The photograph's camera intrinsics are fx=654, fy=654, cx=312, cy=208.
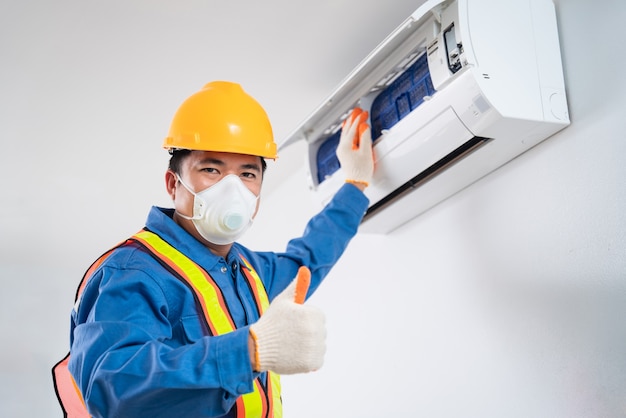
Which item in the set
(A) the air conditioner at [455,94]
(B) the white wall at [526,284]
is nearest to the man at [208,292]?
(A) the air conditioner at [455,94]

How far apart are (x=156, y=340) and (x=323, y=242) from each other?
0.81m

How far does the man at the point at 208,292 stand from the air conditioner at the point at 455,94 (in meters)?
0.11

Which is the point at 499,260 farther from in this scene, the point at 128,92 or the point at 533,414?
the point at 128,92

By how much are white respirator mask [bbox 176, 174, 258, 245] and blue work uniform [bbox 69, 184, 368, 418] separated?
0.05m

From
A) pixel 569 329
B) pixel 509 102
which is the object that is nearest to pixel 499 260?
pixel 569 329

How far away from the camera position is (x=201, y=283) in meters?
1.44

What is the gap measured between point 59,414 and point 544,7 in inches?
140

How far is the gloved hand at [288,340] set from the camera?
115 centimetres

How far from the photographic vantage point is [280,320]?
45.8 inches

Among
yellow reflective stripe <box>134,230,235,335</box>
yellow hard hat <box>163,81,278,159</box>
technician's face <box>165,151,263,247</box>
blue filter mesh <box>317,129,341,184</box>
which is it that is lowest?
yellow reflective stripe <box>134,230,235,335</box>

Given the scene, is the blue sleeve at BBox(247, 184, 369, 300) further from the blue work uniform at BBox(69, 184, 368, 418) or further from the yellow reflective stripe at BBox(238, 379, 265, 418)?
the yellow reflective stripe at BBox(238, 379, 265, 418)

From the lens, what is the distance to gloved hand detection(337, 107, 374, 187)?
6.48 feet

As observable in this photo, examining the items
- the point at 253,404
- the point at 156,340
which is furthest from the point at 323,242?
the point at 156,340

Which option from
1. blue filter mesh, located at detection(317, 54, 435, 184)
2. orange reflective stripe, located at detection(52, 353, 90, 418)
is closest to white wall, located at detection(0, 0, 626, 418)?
blue filter mesh, located at detection(317, 54, 435, 184)
